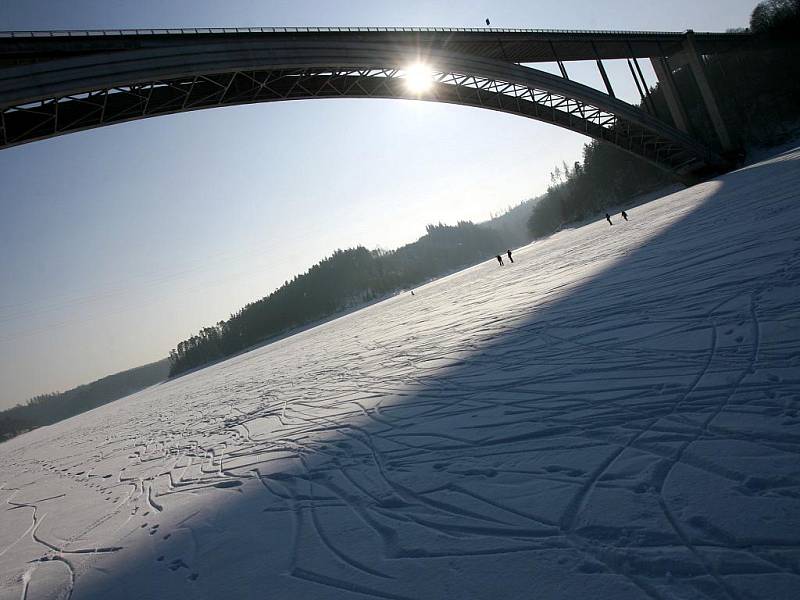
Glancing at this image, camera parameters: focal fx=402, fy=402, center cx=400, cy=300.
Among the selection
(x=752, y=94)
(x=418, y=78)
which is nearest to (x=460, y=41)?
(x=418, y=78)

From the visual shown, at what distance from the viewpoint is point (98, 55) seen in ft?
47.2

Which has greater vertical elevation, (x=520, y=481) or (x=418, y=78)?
(x=418, y=78)

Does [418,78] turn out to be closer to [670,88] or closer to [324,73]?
[324,73]

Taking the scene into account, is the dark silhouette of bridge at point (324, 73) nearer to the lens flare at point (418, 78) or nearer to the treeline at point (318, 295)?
the lens flare at point (418, 78)

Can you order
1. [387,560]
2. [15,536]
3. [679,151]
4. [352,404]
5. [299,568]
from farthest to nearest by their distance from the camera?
[679,151]
[352,404]
[15,536]
[299,568]
[387,560]

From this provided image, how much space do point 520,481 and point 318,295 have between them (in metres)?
137

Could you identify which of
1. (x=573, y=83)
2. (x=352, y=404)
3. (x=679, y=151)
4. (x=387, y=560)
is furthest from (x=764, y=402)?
(x=679, y=151)

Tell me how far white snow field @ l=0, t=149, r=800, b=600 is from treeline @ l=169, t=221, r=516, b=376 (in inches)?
4438

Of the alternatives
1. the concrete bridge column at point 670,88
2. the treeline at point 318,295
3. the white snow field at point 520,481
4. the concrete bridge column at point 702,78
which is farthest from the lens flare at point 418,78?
the treeline at point 318,295

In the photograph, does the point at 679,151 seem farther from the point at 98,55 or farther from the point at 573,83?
the point at 98,55

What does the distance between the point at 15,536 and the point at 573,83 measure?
1318 inches

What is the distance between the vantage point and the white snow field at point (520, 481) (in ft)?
7.77

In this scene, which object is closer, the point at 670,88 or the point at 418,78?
the point at 418,78

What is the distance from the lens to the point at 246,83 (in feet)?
65.9
